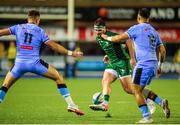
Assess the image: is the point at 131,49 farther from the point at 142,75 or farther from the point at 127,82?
the point at 142,75

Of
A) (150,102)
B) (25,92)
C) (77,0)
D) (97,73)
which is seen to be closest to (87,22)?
(77,0)

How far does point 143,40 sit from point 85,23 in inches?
878

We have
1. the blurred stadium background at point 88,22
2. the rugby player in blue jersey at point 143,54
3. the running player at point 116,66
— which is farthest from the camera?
the blurred stadium background at point 88,22

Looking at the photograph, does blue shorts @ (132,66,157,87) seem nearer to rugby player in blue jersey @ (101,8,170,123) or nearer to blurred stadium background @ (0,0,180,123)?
rugby player in blue jersey @ (101,8,170,123)

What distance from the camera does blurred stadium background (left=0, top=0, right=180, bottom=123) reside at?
30562mm

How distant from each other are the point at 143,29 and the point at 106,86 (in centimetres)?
221

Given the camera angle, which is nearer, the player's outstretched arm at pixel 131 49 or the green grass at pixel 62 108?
the green grass at pixel 62 108

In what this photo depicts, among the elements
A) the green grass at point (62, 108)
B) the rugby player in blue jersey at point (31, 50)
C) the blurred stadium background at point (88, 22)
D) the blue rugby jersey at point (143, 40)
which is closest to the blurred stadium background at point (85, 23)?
the blurred stadium background at point (88, 22)

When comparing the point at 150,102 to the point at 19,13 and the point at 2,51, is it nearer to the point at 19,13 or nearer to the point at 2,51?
the point at 19,13

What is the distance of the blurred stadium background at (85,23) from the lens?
100 feet

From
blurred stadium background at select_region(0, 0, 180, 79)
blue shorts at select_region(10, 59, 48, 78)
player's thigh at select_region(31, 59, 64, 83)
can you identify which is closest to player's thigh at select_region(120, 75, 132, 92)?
player's thigh at select_region(31, 59, 64, 83)

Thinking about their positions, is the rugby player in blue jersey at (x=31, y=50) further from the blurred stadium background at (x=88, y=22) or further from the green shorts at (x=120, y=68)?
the blurred stadium background at (x=88, y=22)

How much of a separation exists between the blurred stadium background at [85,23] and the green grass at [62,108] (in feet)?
27.7

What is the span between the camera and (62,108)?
15.1 metres
